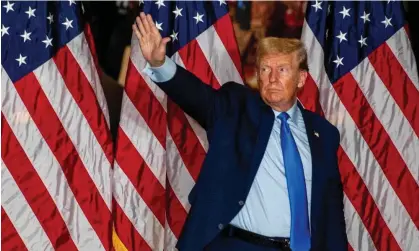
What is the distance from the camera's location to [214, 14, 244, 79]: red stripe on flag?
3258mm

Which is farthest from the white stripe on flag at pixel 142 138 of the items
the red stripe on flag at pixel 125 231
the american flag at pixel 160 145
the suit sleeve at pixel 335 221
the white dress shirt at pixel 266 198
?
the suit sleeve at pixel 335 221

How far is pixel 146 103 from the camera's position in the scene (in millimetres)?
3195

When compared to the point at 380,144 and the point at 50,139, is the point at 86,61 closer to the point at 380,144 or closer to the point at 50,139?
the point at 50,139

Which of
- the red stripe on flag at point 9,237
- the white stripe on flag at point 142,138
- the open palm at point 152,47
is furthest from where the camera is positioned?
the white stripe on flag at point 142,138

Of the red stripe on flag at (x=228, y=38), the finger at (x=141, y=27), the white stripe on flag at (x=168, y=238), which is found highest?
the finger at (x=141, y=27)

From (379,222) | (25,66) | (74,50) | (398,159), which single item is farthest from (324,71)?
(25,66)

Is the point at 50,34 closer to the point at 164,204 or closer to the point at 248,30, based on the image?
the point at 164,204

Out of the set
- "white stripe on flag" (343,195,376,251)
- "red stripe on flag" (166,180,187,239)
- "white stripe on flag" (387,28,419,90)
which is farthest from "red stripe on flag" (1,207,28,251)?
"white stripe on flag" (387,28,419,90)

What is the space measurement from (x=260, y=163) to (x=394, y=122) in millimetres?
1030

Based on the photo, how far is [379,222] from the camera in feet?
10.5

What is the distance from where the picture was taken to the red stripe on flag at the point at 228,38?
3.26 meters

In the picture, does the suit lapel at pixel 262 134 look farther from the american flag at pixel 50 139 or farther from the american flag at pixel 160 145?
the american flag at pixel 50 139

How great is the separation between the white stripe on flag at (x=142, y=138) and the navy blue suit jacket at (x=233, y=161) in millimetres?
686

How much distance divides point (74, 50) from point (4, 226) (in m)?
0.80
